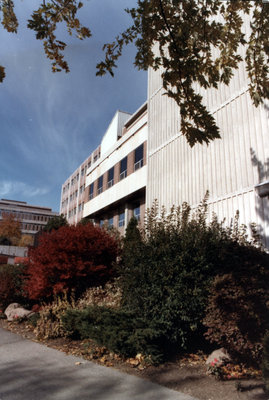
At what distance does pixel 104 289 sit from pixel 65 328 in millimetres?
1856

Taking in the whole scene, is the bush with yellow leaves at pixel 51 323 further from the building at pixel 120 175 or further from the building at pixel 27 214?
the building at pixel 27 214

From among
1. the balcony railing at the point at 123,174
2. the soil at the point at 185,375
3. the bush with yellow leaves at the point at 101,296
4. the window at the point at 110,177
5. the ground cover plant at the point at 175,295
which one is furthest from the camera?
the window at the point at 110,177

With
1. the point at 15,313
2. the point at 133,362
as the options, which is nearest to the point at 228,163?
the point at 133,362

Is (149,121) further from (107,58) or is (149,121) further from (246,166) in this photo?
(107,58)

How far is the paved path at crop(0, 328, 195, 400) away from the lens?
12.5 ft

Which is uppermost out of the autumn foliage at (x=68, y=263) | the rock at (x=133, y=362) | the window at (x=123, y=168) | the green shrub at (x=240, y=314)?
the window at (x=123, y=168)

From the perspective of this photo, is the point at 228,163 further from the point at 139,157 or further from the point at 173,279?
the point at 139,157

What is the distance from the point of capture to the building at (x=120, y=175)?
2106 cm

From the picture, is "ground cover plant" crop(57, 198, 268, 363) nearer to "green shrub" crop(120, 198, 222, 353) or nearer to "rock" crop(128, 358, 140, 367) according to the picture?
"green shrub" crop(120, 198, 222, 353)

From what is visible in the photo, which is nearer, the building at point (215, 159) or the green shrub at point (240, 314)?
the green shrub at point (240, 314)

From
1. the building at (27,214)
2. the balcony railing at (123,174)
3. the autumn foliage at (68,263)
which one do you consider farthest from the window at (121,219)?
the building at (27,214)

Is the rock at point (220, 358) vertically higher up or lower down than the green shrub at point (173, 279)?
lower down

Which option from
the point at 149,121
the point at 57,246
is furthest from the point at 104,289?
the point at 149,121

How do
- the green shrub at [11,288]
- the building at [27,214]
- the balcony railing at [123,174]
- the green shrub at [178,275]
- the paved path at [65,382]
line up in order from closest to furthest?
the paved path at [65,382]
the green shrub at [178,275]
the green shrub at [11,288]
the balcony railing at [123,174]
the building at [27,214]
